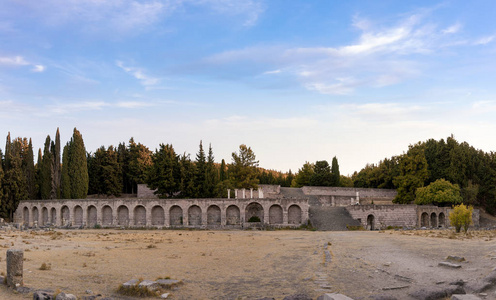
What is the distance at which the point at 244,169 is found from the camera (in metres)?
54.9

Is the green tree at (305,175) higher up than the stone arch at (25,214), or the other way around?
the green tree at (305,175)

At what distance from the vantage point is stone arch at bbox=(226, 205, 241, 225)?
150 ft

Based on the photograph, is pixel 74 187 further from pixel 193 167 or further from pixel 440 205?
pixel 440 205

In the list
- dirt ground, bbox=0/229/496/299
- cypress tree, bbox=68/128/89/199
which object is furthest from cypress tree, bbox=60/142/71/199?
dirt ground, bbox=0/229/496/299

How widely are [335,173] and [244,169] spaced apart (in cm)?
2309

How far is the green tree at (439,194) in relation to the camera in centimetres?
5034

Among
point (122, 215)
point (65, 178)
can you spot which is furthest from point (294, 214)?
point (65, 178)

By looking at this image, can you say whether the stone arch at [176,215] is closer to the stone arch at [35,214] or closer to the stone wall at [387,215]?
the stone arch at [35,214]

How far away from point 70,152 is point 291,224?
31548mm

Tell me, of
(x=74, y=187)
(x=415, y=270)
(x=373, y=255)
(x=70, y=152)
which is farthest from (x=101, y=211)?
(x=415, y=270)

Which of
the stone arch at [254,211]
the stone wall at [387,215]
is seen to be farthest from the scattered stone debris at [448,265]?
the stone arch at [254,211]

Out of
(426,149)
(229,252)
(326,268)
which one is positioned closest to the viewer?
(326,268)

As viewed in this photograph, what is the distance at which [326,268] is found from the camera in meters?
15.9

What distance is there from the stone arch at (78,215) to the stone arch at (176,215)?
11.8 metres
